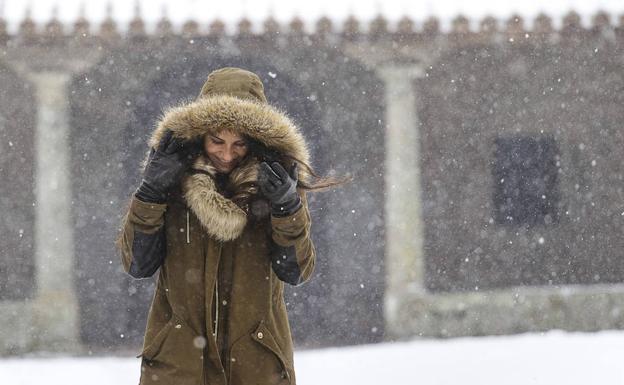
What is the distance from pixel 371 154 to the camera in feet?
24.7

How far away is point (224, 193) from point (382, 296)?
516cm

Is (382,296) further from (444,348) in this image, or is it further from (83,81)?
(83,81)

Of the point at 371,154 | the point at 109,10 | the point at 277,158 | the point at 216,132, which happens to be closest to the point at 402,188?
the point at 371,154

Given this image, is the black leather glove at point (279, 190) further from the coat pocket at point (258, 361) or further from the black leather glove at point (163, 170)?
the coat pocket at point (258, 361)

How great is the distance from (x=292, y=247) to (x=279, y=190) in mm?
225

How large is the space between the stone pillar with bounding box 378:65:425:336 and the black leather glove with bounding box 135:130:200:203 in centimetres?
519

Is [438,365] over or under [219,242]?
under

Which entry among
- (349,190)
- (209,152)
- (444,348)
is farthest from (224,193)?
(349,190)

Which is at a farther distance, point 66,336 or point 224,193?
point 66,336

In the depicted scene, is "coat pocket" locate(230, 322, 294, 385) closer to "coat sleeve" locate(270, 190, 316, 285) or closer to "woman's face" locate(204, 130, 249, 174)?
"coat sleeve" locate(270, 190, 316, 285)

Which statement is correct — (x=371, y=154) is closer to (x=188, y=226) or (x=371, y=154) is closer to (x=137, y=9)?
(x=137, y=9)

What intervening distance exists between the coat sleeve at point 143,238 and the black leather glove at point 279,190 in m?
0.35

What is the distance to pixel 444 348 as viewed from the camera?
646 centimetres

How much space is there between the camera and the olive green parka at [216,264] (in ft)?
7.86
